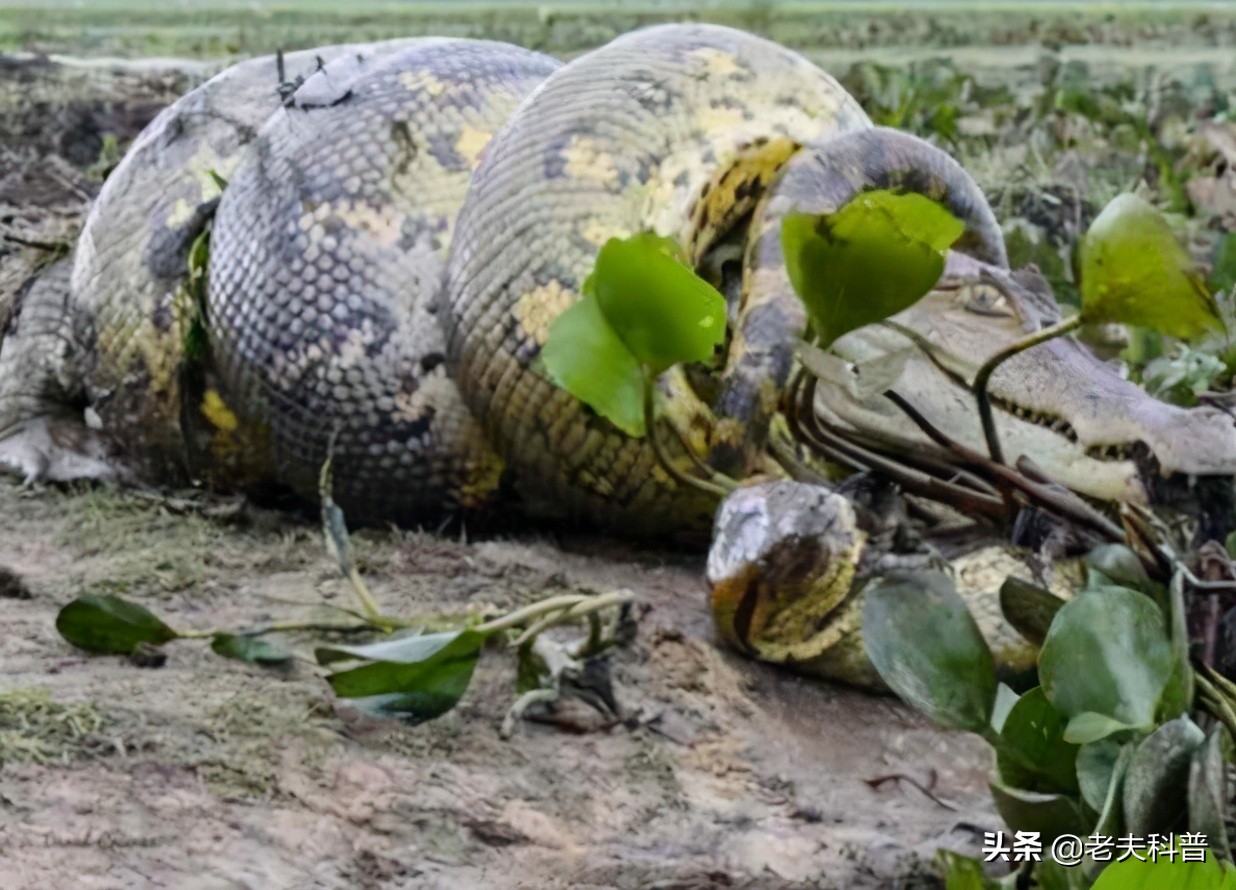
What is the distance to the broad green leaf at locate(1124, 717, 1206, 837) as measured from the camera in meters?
1.00

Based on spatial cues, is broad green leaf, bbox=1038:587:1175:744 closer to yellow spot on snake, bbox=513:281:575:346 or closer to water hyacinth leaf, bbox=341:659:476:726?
water hyacinth leaf, bbox=341:659:476:726

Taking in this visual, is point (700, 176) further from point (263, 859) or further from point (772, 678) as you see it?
point (263, 859)

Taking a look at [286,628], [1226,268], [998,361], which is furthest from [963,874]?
[1226,268]

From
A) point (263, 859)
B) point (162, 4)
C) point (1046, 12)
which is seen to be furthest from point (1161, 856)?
point (1046, 12)

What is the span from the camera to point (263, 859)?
1.10 m

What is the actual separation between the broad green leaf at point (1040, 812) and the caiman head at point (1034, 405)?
44cm

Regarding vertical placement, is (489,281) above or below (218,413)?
above

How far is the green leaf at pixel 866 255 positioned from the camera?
1138 millimetres

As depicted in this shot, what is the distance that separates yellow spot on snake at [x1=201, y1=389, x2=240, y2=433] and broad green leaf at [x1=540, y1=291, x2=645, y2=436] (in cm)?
98

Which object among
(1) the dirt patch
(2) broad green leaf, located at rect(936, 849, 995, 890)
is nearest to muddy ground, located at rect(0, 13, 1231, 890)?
(1) the dirt patch

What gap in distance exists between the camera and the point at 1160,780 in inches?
39.6

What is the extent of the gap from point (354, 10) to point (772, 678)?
2.22 m

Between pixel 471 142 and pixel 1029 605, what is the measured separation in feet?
4.05

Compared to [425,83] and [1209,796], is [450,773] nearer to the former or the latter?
[1209,796]
